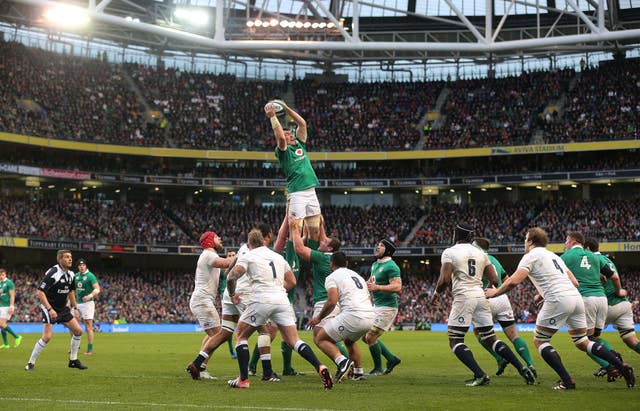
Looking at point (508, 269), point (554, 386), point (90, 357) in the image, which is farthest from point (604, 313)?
point (508, 269)

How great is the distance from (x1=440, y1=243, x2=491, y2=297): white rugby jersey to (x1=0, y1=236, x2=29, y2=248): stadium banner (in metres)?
47.7

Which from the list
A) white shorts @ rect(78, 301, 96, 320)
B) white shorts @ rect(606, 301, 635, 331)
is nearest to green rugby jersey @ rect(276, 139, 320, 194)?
white shorts @ rect(606, 301, 635, 331)

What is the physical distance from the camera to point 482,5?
64938 mm

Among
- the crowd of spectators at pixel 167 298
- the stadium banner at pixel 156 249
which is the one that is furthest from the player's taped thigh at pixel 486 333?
the stadium banner at pixel 156 249

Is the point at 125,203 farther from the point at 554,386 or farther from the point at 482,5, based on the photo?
the point at 554,386

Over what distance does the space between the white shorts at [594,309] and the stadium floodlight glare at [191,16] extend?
31516mm

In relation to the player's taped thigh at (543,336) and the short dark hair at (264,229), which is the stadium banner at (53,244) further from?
the player's taped thigh at (543,336)

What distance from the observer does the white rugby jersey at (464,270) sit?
46.8 ft

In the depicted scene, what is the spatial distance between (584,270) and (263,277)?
5871mm

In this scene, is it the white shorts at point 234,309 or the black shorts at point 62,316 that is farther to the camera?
the black shorts at point 62,316

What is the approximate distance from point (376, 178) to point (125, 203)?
19441mm

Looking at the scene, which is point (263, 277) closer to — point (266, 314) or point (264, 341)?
point (266, 314)

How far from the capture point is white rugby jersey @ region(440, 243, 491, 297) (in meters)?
14.3

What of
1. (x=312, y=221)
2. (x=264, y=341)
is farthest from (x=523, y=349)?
(x=264, y=341)
